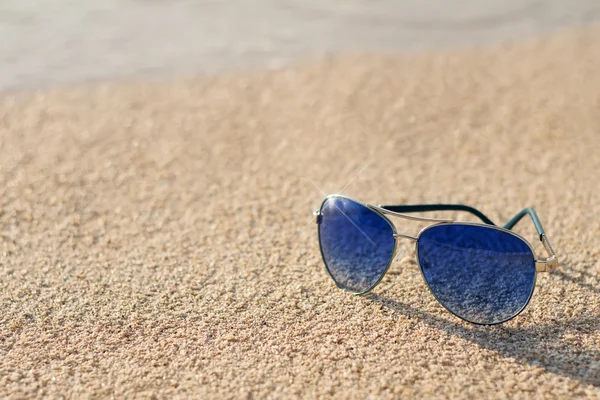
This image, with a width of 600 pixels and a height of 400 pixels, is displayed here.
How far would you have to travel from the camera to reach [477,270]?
2266 mm

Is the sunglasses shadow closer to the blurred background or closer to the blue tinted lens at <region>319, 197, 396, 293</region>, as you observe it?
the blue tinted lens at <region>319, 197, 396, 293</region>

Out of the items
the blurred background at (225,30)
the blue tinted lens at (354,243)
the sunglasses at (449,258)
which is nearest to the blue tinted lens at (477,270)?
the sunglasses at (449,258)

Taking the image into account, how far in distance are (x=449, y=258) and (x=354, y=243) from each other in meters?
0.35

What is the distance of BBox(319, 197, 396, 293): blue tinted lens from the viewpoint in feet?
7.95

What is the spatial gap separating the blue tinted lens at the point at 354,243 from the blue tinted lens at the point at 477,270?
6.4 inches

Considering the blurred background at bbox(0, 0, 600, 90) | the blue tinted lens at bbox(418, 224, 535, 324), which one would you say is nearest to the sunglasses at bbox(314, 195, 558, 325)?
the blue tinted lens at bbox(418, 224, 535, 324)

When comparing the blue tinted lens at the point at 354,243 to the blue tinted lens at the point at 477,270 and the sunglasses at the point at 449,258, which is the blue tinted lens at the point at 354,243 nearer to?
the sunglasses at the point at 449,258

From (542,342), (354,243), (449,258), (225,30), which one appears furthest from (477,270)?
(225,30)

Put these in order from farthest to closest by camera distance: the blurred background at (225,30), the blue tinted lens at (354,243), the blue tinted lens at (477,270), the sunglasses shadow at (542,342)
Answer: the blurred background at (225,30) → the blue tinted lens at (354,243) → the blue tinted lens at (477,270) → the sunglasses shadow at (542,342)

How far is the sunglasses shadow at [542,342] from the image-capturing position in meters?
2.06

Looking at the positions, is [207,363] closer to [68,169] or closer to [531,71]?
[68,169]

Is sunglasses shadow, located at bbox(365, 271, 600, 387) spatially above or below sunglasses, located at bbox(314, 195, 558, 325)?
below

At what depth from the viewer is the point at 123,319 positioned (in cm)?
233

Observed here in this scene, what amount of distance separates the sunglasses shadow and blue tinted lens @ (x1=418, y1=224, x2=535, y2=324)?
0.05 meters
